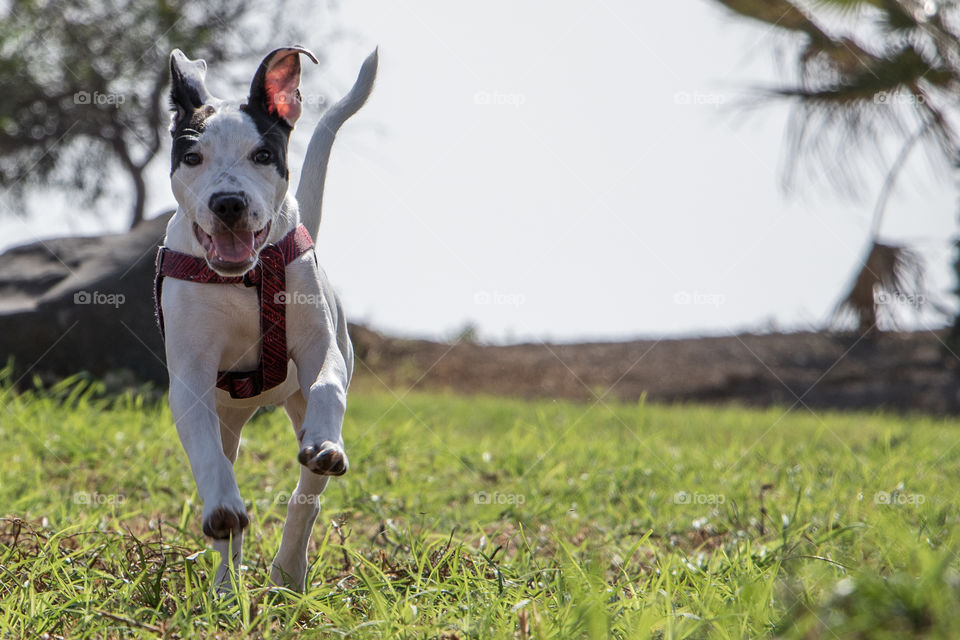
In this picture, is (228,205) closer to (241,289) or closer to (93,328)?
(241,289)

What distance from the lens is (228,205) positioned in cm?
248

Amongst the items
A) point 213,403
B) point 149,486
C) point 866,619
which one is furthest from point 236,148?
point 149,486

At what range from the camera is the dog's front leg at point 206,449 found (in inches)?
91.4

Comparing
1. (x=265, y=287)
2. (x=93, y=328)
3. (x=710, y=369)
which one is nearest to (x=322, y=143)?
(x=265, y=287)

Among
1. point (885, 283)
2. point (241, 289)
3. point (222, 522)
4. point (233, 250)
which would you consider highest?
point (233, 250)

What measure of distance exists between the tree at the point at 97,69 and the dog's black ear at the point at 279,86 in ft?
30.5

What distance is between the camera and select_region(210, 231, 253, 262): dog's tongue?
2.54 meters

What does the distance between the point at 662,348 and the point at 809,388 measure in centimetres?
304

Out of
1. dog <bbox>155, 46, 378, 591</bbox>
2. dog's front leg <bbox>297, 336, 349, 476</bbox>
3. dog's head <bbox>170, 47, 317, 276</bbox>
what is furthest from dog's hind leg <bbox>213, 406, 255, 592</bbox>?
dog's head <bbox>170, 47, 317, 276</bbox>

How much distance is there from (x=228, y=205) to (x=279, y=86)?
0.53 m

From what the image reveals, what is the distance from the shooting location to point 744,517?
4.32m

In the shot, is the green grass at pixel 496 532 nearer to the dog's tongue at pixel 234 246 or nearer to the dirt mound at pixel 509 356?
the dirt mound at pixel 509 356

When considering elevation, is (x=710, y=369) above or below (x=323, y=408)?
below

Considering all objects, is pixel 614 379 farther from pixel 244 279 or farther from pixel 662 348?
pixel 244 279
